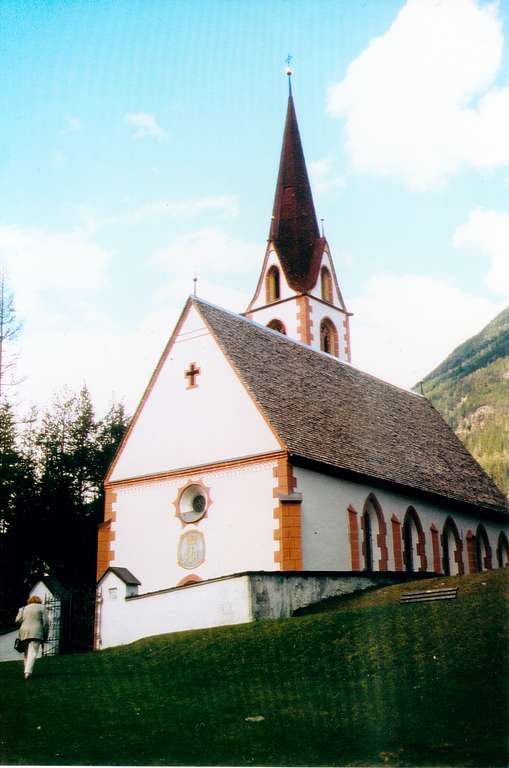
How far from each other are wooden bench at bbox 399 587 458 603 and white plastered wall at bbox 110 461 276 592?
16.9 feet

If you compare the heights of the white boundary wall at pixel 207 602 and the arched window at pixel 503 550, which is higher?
the arched window at pixel 503 550

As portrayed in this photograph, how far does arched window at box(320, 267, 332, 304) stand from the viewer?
52688 millimetres

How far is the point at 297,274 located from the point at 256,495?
28.0 meters

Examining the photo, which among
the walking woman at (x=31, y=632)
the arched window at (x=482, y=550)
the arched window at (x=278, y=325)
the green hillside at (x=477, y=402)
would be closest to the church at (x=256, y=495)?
the arched window at (x=482, y=550)

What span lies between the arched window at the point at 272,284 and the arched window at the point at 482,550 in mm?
20641

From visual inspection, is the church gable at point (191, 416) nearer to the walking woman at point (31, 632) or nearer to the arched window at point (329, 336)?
the walking woman at point (31, 632)

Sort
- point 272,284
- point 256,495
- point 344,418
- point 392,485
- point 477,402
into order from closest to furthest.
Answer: point 256,495 → point 392,485 → point 344,418 → point 477,402 → point 272,284

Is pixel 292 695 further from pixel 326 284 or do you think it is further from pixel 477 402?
pixel 326 284

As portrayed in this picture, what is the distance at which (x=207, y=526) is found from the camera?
2647cm

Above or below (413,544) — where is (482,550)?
above

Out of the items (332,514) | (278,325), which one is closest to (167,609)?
(332,514)

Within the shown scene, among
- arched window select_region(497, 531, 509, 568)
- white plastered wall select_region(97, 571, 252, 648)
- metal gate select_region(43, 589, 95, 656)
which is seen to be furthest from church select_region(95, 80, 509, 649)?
arched window select_region(497, 531, 509, 568)

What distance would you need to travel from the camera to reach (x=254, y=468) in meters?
25.9

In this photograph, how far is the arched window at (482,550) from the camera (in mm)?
36472
